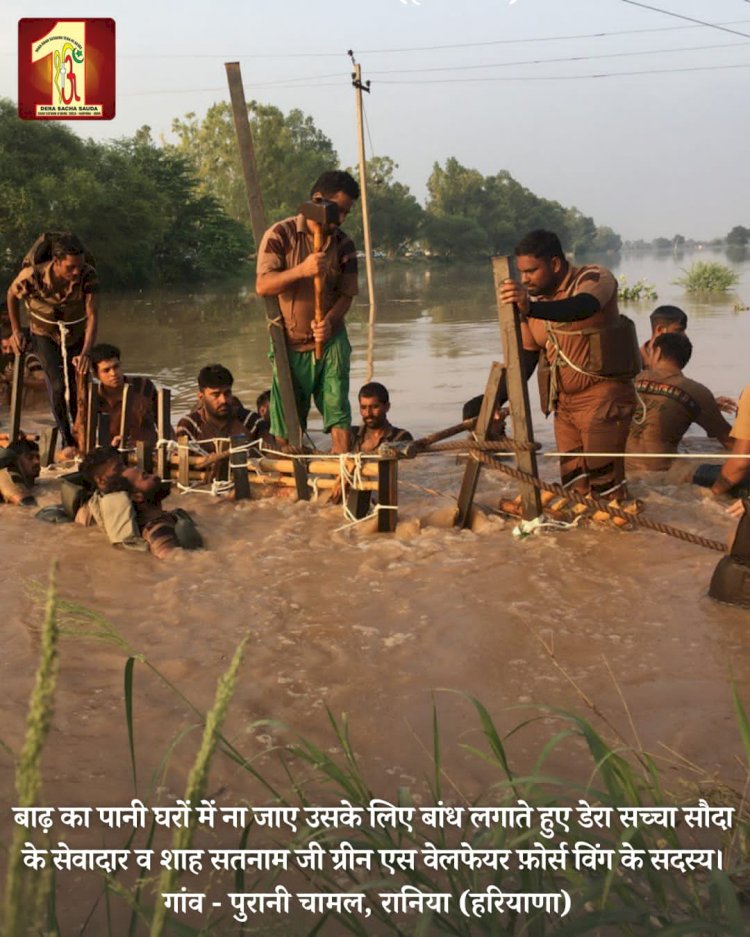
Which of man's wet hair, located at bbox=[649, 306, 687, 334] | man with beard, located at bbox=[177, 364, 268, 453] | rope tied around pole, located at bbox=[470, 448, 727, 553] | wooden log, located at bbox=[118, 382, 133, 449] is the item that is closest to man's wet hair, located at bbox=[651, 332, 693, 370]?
man's wet hair, located at bbox=[649, 306, 687, 334]

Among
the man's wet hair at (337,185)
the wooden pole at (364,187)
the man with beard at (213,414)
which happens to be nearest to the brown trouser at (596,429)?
the man's wet hair at (337,185)

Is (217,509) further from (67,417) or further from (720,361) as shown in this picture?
(720,361)

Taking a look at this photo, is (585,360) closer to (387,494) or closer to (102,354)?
(387,494)

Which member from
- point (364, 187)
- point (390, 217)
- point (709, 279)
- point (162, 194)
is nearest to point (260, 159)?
point (390, 217)

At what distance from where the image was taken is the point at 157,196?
1460 inches

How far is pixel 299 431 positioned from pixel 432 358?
918 centimetres

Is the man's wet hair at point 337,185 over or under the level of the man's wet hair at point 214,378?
over

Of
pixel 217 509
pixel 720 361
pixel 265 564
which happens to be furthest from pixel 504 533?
pixel 720 361

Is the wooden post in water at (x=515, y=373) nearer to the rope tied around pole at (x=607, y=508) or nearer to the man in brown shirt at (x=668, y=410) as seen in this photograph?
the rope tied around pole at (x=607, y=508)

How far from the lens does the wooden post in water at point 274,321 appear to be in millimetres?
5934

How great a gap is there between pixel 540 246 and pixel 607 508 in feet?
4.69

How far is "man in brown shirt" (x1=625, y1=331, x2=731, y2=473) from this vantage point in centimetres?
661

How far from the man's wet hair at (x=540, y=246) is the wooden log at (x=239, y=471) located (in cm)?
194

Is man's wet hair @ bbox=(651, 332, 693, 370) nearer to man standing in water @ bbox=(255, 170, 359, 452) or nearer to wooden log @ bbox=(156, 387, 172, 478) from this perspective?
man standing in water @ bbox=(255, 170, 359, 452)
